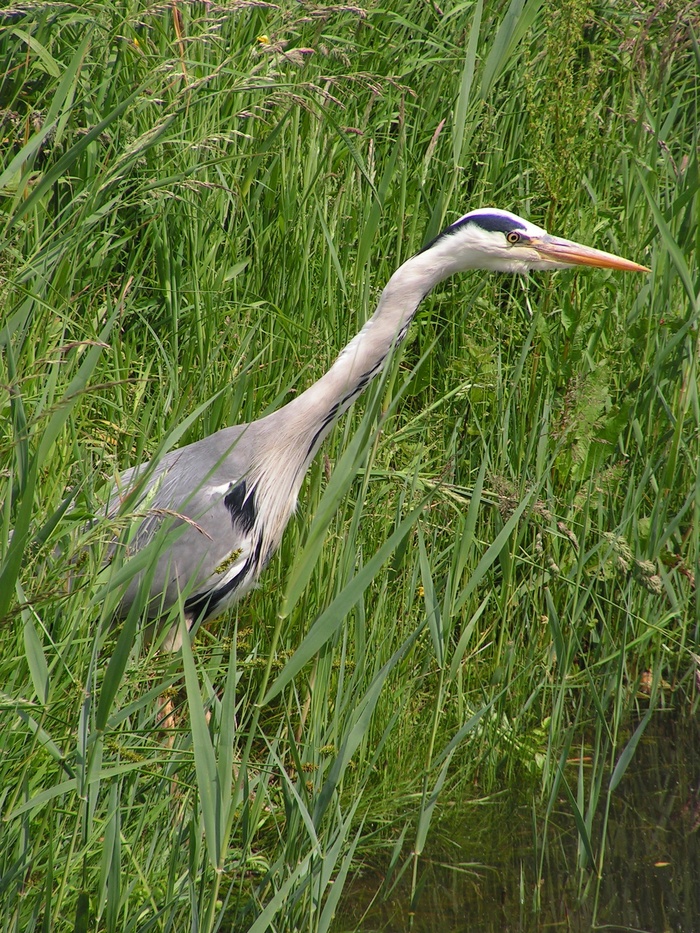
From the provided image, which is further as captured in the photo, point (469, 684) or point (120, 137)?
point (120, 137)

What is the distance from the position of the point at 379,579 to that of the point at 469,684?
0.37 metres

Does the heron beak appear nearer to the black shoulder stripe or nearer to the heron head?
the heron head

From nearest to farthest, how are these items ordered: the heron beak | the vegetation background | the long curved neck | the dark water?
the vegetation background
the dark water
the long curved neck
the heron beak

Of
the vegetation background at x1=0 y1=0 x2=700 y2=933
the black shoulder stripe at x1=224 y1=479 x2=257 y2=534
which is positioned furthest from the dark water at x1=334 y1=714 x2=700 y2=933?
the black shoulder stripe at x1=224 y1=479 x2=257 y2=534

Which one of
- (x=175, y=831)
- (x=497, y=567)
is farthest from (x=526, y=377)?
(x=175, y=831)

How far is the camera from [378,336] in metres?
2.47

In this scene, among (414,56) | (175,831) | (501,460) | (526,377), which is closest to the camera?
(175,831)

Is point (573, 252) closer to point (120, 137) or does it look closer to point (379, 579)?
point (379, 579)

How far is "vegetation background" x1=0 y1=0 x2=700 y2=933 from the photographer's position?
188cm

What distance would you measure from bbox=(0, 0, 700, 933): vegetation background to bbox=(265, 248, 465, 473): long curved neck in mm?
72

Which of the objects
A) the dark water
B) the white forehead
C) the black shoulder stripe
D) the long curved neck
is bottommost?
the dark water

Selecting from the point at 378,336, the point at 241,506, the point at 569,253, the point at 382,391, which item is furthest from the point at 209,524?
the point at 569,253

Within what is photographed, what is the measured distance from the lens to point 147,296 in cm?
296

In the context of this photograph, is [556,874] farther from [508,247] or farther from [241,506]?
[508,247]
